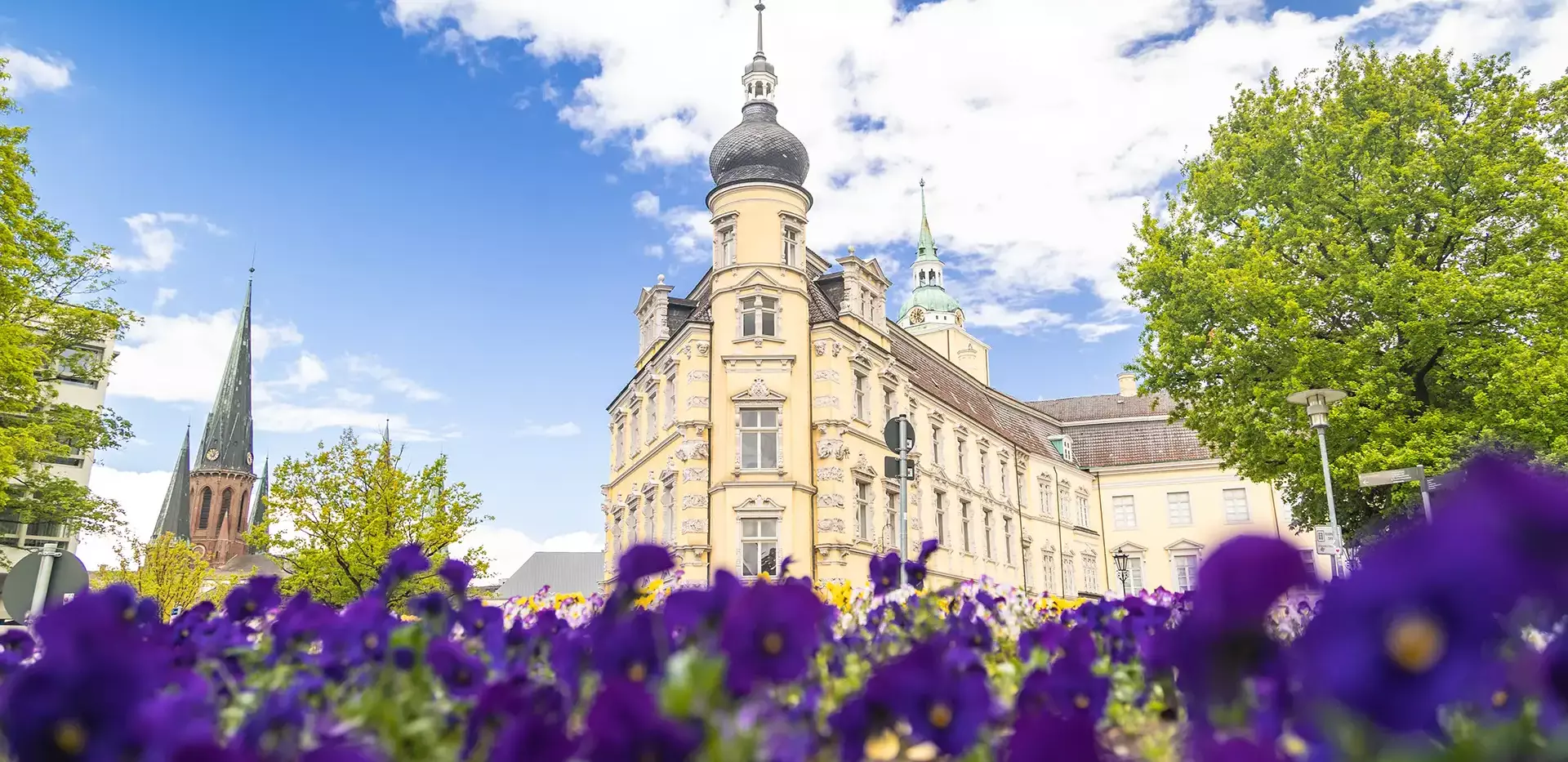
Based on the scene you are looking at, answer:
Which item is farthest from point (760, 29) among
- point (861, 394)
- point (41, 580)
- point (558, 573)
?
point (558, 573)

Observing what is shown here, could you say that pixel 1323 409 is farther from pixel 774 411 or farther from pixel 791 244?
pixel 791 244

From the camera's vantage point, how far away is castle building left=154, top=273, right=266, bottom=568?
9575 cm

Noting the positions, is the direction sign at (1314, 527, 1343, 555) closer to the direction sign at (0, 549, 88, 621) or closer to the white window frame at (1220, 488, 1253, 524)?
the direction sign at (0, 549, 88, 621)

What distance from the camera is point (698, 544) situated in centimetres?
2531

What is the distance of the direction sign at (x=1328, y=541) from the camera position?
15.9 m

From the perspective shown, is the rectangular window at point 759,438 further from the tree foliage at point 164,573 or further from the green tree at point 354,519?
the tree foliage at point 164,573

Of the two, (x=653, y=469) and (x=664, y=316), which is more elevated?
(x=664, y=316)

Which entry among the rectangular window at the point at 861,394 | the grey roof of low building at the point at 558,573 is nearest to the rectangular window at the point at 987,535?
the rectangular window at the point at 861,394

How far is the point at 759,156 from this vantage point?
2792 cm

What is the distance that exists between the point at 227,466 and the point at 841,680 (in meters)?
111

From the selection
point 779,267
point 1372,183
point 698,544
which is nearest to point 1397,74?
point 1372,183

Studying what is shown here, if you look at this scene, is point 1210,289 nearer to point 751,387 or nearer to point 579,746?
point 751,387

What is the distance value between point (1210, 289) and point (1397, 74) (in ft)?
19.6

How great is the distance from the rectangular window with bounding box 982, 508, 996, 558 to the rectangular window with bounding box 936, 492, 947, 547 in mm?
3899
